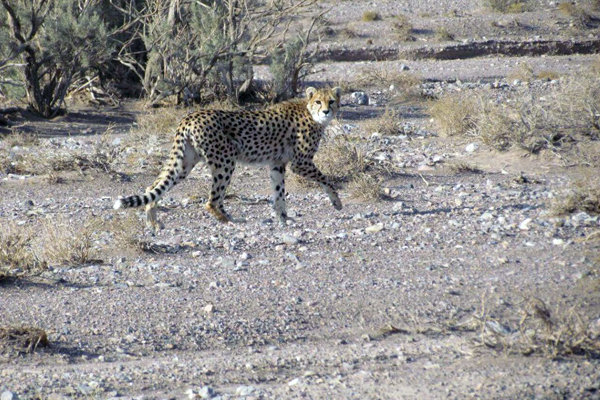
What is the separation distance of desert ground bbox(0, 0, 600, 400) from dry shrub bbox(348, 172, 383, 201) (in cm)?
2

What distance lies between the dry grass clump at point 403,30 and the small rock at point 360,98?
8.66 m

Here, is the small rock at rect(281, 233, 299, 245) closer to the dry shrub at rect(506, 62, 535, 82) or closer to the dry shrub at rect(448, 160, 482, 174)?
the dry shrub at rect(448, 160, 482, 174)

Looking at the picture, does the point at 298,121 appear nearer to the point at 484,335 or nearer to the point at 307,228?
the point at 307,228

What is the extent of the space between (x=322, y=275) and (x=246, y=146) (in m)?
2.36

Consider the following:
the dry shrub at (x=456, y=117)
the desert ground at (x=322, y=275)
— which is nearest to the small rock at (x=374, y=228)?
the desert ground at (x=322, y=275)

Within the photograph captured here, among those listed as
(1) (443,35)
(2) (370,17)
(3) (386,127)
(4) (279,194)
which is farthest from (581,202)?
(2) (370,17)

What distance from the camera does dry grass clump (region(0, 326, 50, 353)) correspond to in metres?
4.75

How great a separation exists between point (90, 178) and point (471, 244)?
5369mm

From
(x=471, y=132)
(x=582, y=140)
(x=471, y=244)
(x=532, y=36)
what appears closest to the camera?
(x=471, y=244)

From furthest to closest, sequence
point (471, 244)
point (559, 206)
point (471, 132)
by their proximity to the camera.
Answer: point (471, 132)
point (559, 206)
point (471, 244)

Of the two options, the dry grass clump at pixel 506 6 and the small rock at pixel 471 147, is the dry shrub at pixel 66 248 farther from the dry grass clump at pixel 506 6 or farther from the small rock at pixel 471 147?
the dry grass clump at pixel 506 6

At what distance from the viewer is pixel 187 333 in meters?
5.04

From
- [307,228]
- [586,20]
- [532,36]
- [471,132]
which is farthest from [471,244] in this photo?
[586,20]

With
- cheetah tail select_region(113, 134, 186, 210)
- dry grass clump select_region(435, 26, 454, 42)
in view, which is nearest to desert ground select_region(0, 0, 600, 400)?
cheetah tail select_region(113, 134, 186, 210)
